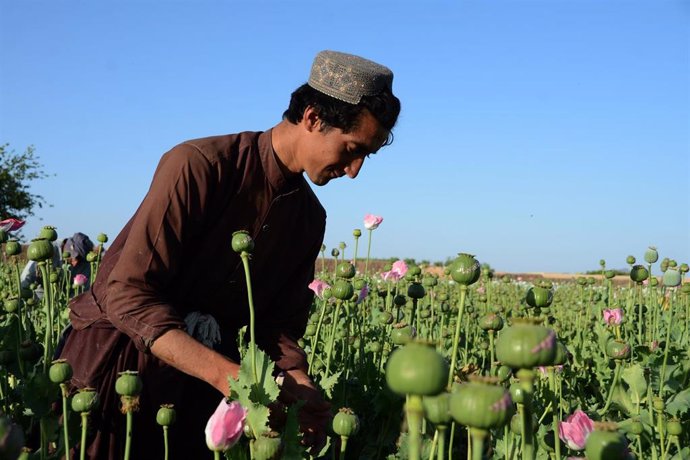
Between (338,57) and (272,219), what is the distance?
0.53 meters

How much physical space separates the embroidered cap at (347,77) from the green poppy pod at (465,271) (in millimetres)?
784

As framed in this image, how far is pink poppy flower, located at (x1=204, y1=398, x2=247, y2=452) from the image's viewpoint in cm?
134

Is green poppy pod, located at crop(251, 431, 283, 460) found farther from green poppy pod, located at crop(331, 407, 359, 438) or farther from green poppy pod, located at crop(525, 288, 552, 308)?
green poppy pod, located at crop(525, 288, 552, 308)

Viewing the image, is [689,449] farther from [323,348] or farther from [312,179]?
[323,348]

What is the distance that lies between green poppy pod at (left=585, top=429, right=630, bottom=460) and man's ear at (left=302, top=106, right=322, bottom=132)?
55.8 inches

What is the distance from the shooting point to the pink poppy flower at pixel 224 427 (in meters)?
1.34

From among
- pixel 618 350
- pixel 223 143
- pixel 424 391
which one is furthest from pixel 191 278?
pixel 424 391

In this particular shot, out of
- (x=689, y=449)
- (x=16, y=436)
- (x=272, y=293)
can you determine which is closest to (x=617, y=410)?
(x=689, y=449)

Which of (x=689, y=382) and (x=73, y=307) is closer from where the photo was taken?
(x=73, y=307)

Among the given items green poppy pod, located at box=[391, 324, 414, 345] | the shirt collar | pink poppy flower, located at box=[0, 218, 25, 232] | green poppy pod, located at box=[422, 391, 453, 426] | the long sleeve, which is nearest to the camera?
green poppy pod, located at box=[422, 391, 453, 426]

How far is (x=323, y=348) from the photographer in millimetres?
3834

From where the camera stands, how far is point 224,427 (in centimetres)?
135

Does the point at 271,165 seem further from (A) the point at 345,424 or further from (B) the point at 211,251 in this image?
(A) the point at 345,424

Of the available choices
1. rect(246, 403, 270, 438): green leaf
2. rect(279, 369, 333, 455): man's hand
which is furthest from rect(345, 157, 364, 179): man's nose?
rect(246, 403, 270, 438): green leaf
